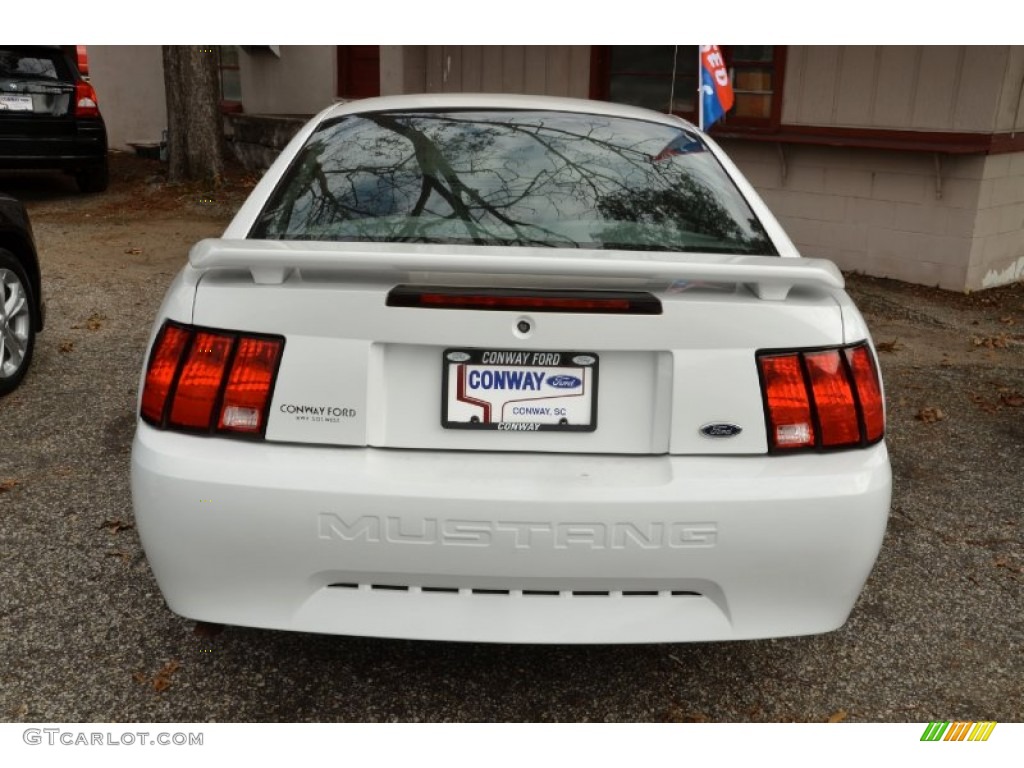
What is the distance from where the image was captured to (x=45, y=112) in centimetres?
1115

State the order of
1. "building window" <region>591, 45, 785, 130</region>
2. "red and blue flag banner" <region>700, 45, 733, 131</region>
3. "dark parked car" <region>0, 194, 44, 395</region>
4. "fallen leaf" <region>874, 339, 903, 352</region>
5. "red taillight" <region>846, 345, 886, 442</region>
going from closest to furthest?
"red taillight" <region>846, 345, 886, 442</region> < "dark parked car" <region>0, 194, 44, 395</region> < "fallen leaf" <region>874, 339, 903, 352</region> < "red and blue flag banner" <region>700, 45, 733, 131</region> < "building window" <region>591, 45, 785, 130</region>

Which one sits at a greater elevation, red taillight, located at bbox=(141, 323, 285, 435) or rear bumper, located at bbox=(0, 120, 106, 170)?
red taillight, located at bbox=(141, 323, 285, 435)

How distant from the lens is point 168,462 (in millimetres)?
2389

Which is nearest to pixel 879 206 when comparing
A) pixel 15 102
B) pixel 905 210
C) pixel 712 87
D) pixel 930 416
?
pixel 905 210

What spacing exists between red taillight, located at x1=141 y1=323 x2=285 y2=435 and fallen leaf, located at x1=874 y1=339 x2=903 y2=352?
5.60 metres

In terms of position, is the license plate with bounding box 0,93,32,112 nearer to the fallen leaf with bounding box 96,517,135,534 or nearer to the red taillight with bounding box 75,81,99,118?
the red taillight with bounding box 75,81,99,118

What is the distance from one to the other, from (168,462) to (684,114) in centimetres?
920

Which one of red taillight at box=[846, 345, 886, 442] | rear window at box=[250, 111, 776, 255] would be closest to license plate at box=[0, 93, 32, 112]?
rear window at box=[250, 111, 776, 255]

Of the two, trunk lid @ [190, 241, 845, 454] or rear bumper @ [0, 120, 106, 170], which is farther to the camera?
rear bumper @ [0, 120, 106, 170]

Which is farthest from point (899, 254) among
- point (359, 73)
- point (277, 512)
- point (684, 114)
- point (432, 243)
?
point (359, 73)

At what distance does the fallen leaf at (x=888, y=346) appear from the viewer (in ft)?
23.2

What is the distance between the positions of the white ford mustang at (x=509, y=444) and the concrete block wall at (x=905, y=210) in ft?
22.3

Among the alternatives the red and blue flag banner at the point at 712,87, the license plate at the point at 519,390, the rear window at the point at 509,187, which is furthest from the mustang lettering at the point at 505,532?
the red and blue flag banner at the point at 712,87

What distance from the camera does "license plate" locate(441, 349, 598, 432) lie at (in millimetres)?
2379
